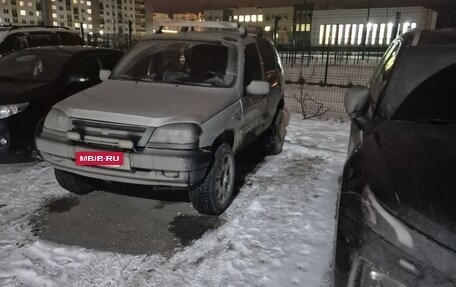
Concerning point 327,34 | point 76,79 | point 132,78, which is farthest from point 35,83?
point 327,34

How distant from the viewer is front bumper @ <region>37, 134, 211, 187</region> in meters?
3.31

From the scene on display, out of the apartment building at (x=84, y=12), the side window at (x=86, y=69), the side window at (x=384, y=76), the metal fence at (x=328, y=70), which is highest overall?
the apartment building at (x=84, y=12)

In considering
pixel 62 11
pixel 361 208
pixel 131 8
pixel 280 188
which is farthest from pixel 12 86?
pixel 131 8

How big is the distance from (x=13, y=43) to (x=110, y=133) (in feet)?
21.9

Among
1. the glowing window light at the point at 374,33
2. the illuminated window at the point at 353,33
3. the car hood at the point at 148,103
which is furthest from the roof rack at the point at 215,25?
the glowing window light at the point at 374,33

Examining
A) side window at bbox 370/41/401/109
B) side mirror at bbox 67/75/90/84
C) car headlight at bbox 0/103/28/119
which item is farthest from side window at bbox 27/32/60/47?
side window at bbox 370/41/401/109

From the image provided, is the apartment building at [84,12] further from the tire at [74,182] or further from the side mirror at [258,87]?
the side mirror at [258,87]

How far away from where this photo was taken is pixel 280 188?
471cm

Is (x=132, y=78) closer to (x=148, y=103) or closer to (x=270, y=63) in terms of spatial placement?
(x=148, y=103)

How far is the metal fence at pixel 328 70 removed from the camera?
36.6 feet

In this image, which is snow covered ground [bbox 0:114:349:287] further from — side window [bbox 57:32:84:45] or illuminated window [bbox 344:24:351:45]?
illuminated window [bbox 344:24:351:45]

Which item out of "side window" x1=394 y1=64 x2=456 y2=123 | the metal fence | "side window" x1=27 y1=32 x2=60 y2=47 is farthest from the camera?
the metal fence

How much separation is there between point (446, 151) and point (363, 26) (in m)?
15.1

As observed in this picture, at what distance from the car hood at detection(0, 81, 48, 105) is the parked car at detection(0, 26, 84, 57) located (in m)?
3.38
